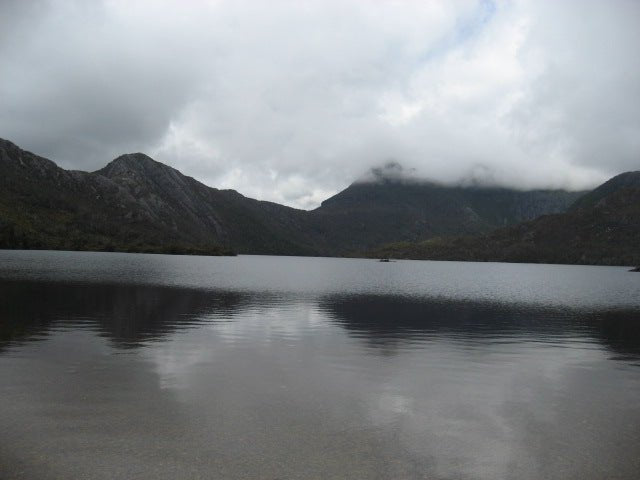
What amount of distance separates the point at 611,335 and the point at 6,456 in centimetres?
5613

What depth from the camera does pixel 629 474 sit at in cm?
1652

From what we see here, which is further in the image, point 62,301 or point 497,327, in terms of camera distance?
point 62,301

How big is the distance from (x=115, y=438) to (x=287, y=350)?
20.4m

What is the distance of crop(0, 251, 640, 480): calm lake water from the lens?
1642 cm

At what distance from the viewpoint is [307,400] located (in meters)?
24.0

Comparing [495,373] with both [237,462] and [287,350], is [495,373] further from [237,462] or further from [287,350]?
[237,462]

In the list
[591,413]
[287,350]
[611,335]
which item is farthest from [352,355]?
[611,335]

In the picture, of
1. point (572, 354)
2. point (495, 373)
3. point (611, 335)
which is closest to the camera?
point (495, 373)

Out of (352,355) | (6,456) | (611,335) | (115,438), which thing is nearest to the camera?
(6,456)

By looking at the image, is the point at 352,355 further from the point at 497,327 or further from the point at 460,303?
the point at 460,303

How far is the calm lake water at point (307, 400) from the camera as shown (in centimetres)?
1642

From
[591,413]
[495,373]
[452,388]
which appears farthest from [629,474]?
[495,373]

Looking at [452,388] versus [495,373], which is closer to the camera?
[452,388]

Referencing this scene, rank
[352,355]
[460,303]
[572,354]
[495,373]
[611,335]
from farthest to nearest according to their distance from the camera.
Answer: [460,303] < [611,335] < [572,354] < [352,355] < [495,373]
